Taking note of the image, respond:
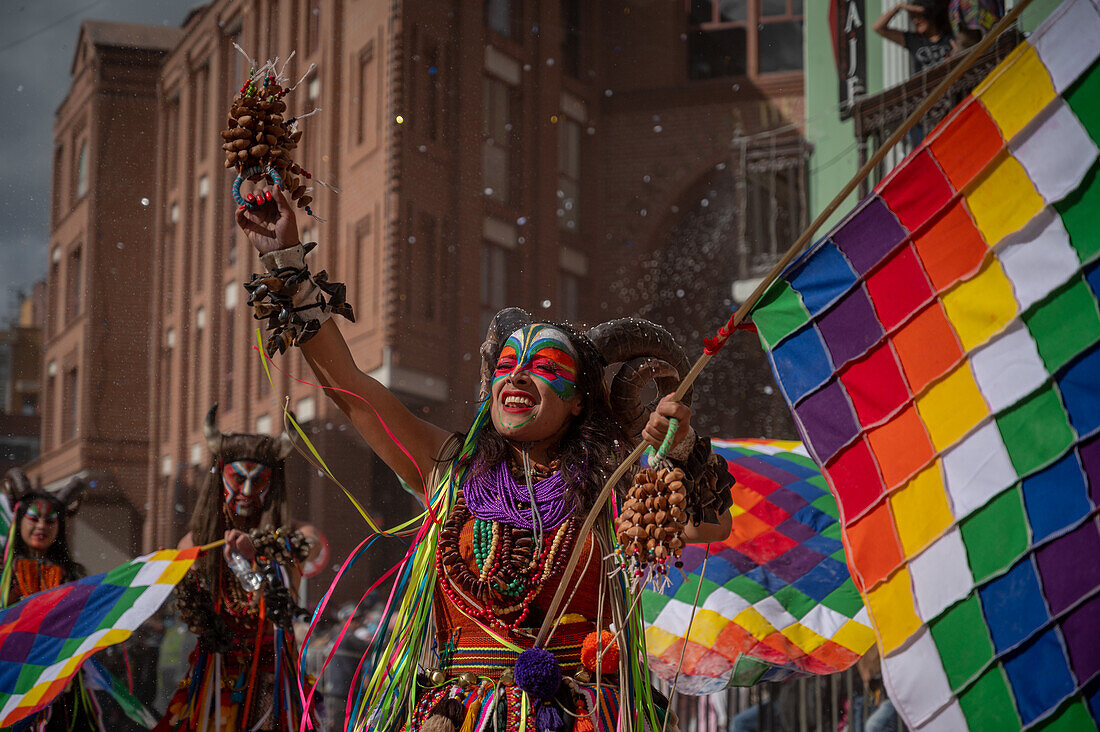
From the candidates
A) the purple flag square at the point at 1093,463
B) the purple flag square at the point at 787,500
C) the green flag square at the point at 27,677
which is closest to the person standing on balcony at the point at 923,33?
the purple flag square at the point at 787,500

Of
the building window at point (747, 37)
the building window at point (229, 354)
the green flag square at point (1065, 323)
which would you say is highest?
the building window at point (747, 37)

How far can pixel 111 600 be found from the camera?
4.10 metres

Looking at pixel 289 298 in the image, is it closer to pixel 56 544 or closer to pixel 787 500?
pixel 787 500

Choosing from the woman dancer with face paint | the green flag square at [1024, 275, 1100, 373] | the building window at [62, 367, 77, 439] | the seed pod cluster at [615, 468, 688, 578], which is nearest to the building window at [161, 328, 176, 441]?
the building window at [62, 367, 77, 439]

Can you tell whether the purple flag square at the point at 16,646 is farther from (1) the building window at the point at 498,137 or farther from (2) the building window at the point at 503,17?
(2) the building window at the point at 503,17

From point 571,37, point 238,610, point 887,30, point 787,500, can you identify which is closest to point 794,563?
point 787,500

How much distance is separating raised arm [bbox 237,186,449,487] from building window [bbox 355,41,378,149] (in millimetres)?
8287

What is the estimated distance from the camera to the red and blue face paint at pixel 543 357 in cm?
265

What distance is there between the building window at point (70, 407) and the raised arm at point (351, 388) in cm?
637

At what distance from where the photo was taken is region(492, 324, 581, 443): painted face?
262cm

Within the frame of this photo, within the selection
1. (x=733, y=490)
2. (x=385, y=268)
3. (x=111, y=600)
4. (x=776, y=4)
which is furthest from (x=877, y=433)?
(x=776, y=4)

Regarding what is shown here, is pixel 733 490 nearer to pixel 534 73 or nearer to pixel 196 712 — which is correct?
pixel 196 712

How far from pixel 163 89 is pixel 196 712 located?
22.0 feet

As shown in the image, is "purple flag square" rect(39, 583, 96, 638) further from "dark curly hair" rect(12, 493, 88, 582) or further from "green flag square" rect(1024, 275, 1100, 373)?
"green flag square" rect(1024, 275, 1100, 373)
